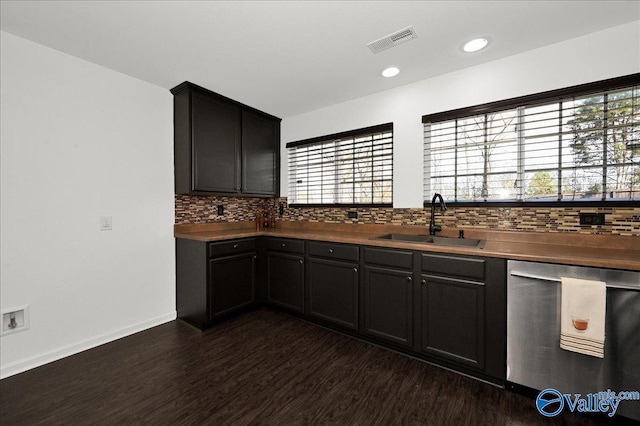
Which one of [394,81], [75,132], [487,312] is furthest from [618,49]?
[75,132]

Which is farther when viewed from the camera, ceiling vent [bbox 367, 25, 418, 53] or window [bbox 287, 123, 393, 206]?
window [bbox 287, 123, 393, 206]

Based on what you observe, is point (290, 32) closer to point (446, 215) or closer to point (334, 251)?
point (334, 251)

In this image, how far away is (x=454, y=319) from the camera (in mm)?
1993

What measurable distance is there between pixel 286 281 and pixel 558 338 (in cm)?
226

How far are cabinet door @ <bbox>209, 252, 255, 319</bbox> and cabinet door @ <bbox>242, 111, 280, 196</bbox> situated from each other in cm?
93

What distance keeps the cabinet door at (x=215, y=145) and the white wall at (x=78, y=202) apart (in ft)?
1.21

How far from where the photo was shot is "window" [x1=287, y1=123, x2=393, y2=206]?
3078mm

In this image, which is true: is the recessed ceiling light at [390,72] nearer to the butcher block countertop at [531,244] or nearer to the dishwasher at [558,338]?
the butcher block countertop at [531,244]

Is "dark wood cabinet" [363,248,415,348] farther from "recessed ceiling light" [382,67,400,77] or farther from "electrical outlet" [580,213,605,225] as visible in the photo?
"recessed ceiling light" [382,67,400,77]

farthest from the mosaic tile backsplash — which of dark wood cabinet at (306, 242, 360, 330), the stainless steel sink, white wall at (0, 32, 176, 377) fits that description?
dark wood cabinet at (306, 242, 360, 330)

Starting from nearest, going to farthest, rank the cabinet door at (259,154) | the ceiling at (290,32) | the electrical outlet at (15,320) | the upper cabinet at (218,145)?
the ceiling at (290,32)
the electrical outlet at (15,320)
the upper cabinet at (218,145)
the cabinet door at (259,154)

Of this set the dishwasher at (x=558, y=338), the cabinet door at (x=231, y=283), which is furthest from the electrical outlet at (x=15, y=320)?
the dishwasher at (x=558, y=338)

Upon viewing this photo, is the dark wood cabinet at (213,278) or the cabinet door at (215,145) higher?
the cabinet door at (215,145)

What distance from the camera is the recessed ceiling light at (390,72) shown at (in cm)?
252
